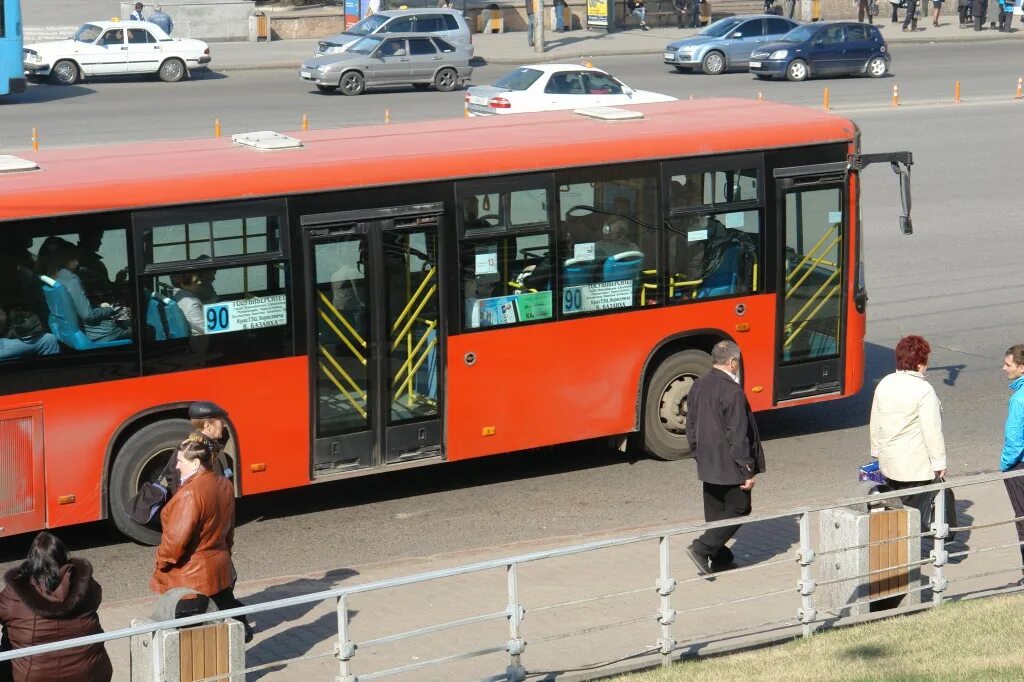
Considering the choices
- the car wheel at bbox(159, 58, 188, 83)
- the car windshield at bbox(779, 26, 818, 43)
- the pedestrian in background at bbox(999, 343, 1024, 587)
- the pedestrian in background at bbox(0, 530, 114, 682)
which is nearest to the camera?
the pedestrian in background at bbox(0, 530, 114, 682)

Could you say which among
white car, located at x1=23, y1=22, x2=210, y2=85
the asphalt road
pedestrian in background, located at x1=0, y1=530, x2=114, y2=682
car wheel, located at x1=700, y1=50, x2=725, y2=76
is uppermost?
white car, located at x1=23, y1=22, x2=210, y2=85

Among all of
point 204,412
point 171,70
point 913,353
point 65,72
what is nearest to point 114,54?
point 65,72

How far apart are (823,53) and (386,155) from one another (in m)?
30.6

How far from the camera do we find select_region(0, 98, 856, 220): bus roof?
9.98m

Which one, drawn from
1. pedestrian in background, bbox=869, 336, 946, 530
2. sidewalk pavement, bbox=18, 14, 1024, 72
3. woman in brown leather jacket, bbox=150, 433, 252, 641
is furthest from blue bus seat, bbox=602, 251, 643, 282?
sidewalk pavement, bbox=18, 14, 1024, 72

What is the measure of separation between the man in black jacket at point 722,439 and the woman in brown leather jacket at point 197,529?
3.16 metres

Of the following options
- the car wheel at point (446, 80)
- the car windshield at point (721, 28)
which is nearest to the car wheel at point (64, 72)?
the car wheel at point (446, 80)

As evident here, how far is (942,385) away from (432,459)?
242 inches

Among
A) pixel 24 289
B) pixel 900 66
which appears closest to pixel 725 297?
pixel 24 289

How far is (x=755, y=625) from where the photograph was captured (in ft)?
27.3

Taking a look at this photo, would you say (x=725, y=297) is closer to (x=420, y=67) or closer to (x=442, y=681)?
(x=442, y=681)

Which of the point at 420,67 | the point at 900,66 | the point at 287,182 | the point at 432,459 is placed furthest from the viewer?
the point at 900,66

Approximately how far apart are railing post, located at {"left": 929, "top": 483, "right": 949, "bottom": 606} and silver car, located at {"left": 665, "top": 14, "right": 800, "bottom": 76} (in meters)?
33.1

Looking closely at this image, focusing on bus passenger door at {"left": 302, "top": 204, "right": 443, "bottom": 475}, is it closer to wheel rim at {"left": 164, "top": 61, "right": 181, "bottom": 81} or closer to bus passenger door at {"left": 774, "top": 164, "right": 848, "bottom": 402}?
bus passenger door at {"left": 774, "top": 164, "right": 848, "bottom": 402}
